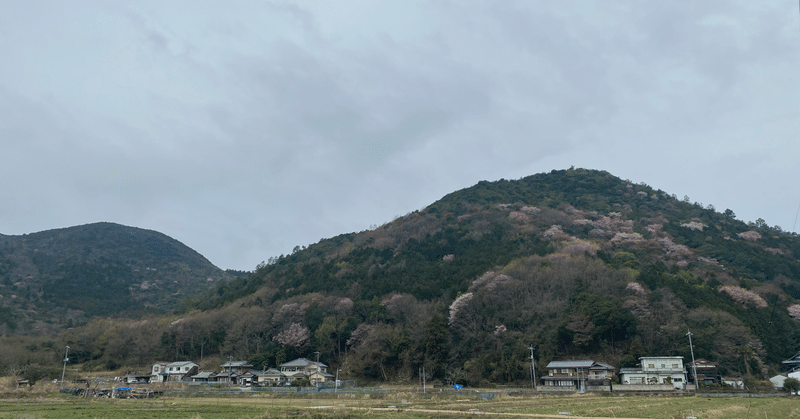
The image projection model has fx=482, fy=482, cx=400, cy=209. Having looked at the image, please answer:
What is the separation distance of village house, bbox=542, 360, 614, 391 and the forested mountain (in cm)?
297

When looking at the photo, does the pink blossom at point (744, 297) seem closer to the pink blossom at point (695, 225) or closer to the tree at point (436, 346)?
the pink blossom at point (695, 225)

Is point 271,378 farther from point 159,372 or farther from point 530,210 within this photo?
point 530,210

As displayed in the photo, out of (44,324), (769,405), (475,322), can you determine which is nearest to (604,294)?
(475,322)

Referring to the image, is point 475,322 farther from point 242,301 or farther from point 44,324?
point 44,324

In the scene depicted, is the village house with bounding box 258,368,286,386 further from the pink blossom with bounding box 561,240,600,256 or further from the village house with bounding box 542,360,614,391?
the pink blossom with bounding box 561,240,600,256

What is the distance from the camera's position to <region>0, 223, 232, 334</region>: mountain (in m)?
113

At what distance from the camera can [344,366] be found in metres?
63.2

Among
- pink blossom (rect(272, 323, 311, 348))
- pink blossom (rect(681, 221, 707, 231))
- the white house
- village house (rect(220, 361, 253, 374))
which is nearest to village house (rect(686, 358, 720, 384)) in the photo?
pink blossom (rect(272, 323, 311, 348))

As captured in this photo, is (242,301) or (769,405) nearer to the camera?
(769,405)

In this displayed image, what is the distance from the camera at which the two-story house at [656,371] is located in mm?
45438

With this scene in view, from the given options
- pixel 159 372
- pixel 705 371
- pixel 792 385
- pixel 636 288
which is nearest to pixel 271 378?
pixel 159 372

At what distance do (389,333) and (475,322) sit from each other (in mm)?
10974

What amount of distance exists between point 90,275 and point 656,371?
154619 mm

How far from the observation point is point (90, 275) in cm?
14575
